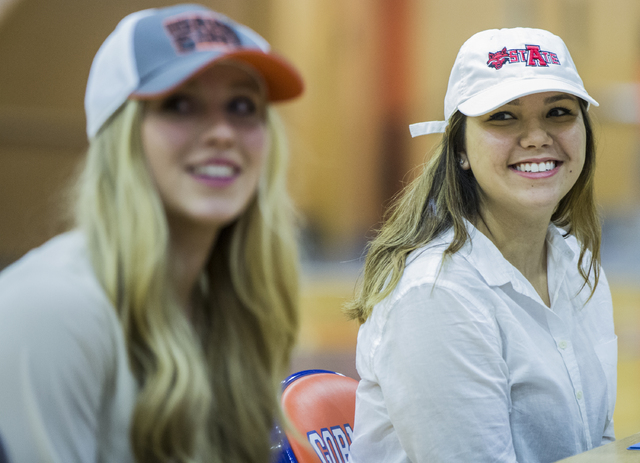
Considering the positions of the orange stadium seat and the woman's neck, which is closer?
the orange stadium seat

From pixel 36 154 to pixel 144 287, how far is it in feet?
20.3

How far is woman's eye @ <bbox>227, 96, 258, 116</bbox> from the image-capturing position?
1.00 m

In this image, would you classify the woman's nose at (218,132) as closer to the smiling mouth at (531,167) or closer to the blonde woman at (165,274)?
the blonde woman at (165,274)

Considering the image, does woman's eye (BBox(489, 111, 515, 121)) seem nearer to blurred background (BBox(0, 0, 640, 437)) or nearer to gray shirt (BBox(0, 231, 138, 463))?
gray shirt (BBox(0, 231, 138, 463))

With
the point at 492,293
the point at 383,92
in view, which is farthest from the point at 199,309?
the point at 383,92

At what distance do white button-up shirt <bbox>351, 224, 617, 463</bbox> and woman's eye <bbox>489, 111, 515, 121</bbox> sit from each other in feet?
0.87

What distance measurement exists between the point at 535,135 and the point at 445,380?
1.93 ft

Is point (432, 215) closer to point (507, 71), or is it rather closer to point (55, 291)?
point (507, 71)

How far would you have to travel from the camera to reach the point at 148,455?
926 mm

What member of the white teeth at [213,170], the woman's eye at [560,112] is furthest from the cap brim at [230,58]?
the woman's eye at [560,112]

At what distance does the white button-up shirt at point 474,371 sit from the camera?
1.40 metres

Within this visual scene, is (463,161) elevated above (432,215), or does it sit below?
above

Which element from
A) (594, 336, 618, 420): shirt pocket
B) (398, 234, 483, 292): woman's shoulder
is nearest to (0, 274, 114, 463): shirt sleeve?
(398, 234, 483, 292): woman's shoulder

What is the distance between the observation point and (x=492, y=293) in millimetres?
1539
